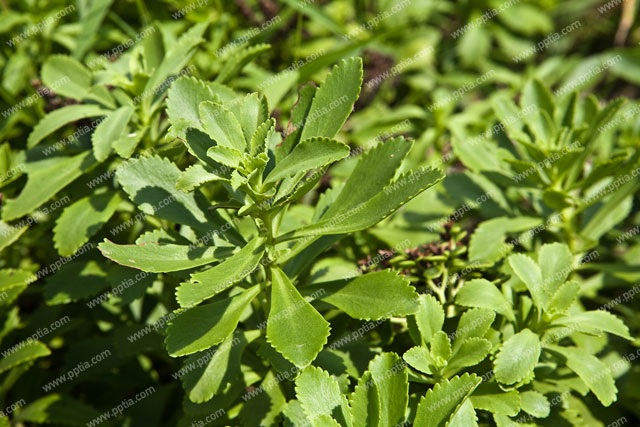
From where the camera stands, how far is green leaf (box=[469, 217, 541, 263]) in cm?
217

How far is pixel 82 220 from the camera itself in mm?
2061

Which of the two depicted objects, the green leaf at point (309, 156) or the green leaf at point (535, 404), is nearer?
the green leaf at point (309, 156)

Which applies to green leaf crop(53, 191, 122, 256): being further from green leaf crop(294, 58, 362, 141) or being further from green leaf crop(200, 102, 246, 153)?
green leaf crop(294, 58, 362, 141)

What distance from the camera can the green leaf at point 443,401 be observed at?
61.3 inches

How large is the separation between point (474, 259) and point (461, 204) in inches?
19.8

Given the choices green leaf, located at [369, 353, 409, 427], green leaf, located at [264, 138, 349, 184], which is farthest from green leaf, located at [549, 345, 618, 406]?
green leaf, located at [264, 138, 349, 184]

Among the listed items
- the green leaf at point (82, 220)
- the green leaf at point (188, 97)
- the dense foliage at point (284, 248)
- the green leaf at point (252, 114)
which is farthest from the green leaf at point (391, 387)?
the green leaf at point (82, 220)

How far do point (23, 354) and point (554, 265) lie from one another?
1.87 m

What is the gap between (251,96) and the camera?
1.73m

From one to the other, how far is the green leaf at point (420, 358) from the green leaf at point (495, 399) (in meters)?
0.17

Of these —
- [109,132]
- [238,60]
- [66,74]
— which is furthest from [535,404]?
[66,74]

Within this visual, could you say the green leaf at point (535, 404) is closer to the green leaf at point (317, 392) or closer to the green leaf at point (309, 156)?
the green leaf at point (317, 392)

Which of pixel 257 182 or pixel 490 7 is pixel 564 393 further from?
pixel 490 7

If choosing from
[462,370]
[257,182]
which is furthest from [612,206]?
[257,182]
